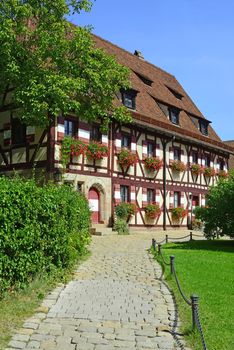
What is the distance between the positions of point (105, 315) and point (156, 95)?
23.3 metres

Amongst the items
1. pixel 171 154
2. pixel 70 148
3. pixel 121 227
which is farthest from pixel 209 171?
pixel 70 148

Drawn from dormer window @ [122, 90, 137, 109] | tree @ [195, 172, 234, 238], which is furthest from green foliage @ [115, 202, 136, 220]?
dormer window @ [122, 90, 137, 109]

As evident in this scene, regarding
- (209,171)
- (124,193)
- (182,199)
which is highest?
(209,171)

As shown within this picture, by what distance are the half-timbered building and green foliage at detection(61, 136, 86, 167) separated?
129mm

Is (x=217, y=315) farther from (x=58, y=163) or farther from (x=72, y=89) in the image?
(x=58, y=163)

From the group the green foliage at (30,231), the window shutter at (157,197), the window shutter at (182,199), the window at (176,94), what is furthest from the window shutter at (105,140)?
the green foliage at (30,231)

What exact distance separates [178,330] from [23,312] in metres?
2.28

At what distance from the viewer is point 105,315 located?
22.1 ft

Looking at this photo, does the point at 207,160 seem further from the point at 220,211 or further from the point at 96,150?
the point at 220,211

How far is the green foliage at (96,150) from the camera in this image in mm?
20938

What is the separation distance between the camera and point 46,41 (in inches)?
600

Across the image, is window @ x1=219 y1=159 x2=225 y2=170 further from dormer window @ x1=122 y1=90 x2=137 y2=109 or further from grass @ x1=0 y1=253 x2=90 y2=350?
grass @ x1=0 y1=253 x2=90 y2=350

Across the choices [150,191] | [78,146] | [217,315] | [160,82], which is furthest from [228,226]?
[160,82]

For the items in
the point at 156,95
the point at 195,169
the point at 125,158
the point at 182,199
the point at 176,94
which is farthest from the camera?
the point at 176,94
